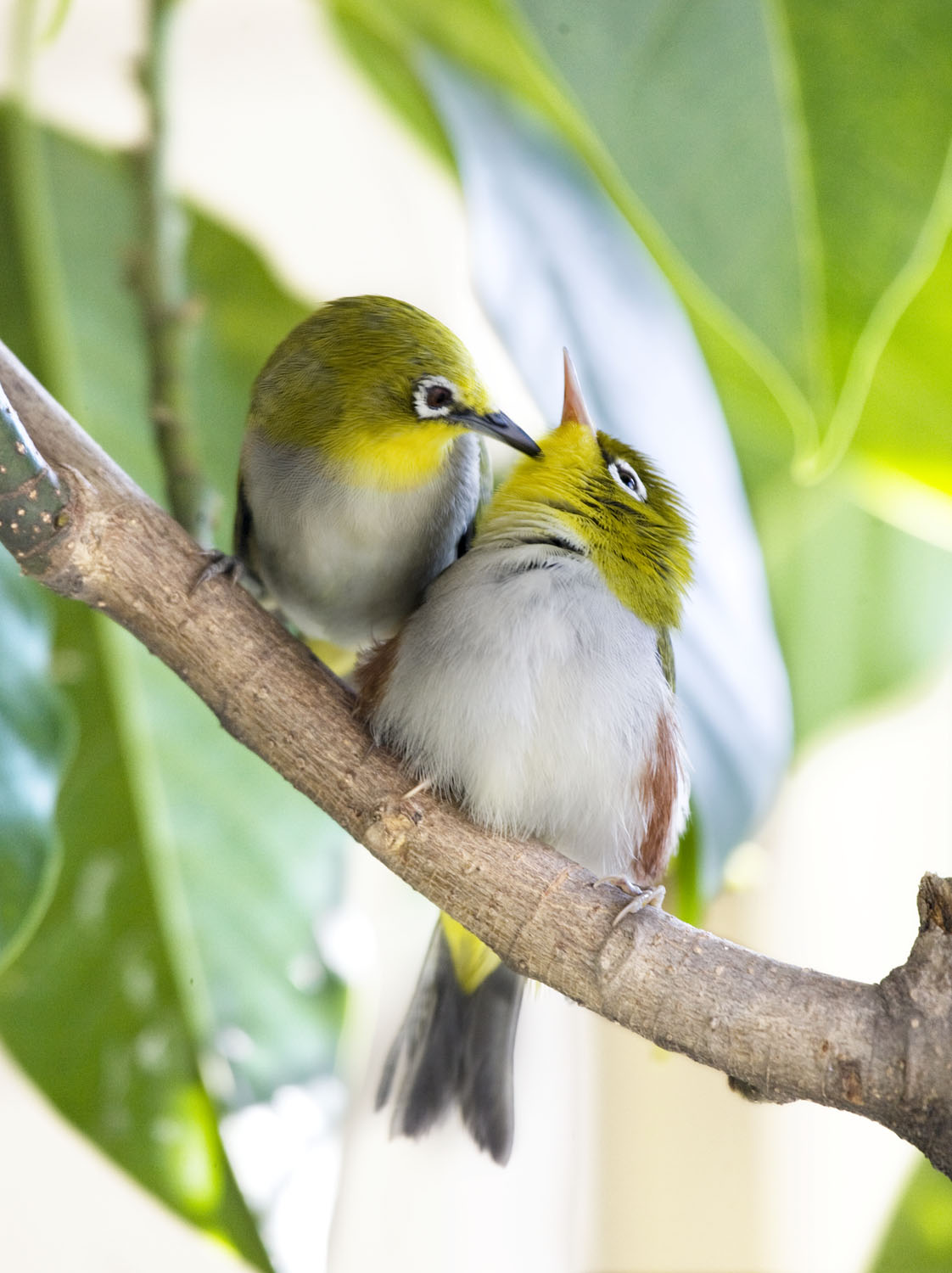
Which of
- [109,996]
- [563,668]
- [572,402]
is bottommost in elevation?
[109,996]

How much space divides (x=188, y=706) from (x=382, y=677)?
16.9 inches

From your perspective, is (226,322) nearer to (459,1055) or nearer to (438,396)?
(438,396)

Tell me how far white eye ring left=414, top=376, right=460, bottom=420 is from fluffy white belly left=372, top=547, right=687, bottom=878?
83 mm

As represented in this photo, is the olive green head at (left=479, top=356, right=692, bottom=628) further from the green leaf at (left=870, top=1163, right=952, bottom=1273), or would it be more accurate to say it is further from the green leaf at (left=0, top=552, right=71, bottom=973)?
the green leaf at (left=870, top=1163, right=952, bottom=1273)

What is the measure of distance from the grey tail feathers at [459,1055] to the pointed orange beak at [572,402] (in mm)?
339

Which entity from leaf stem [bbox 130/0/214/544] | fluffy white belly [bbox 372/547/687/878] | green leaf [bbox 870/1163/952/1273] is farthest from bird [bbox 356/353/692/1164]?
green leaf [bbox 870/1163/952/1273]

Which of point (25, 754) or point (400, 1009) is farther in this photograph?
point (400, 1009)

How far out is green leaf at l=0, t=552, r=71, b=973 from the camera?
74cm

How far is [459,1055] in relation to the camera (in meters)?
0.77

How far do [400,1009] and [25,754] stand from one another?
1.30ft

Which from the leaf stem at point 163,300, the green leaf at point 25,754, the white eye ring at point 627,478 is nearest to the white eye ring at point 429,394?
the white eye ring at point 627,478

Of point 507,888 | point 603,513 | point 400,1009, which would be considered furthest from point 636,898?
point 400,1009

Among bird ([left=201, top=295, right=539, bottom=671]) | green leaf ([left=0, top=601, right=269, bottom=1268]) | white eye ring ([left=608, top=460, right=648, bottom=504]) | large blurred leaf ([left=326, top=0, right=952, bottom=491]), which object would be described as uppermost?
large blurred leaf ([left=326, top=0, right=952, bottom=491])

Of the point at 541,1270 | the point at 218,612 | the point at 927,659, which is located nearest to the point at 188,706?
the point at 218,612
